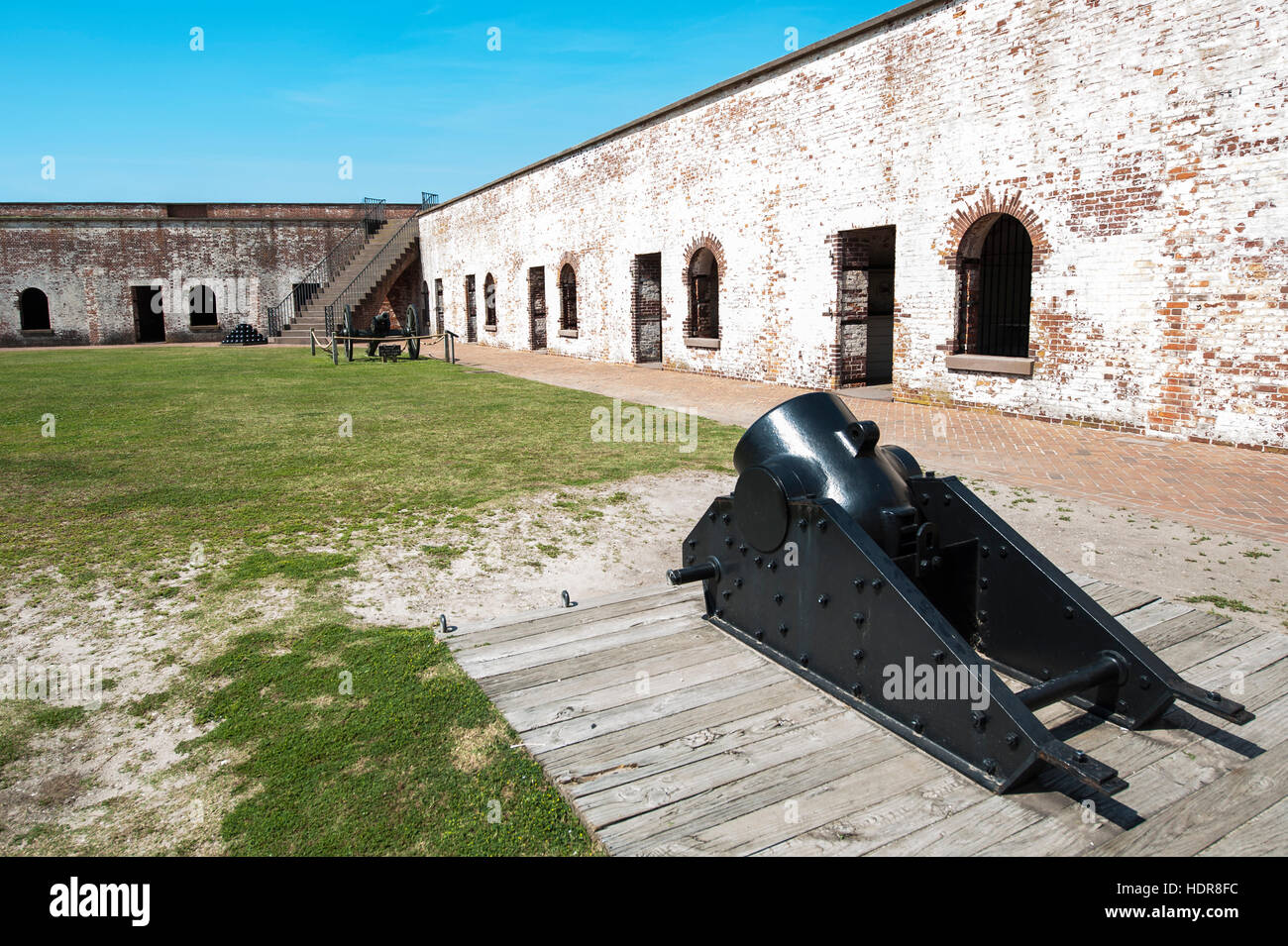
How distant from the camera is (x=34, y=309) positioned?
3347cm

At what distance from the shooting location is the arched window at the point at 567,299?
20.7 m

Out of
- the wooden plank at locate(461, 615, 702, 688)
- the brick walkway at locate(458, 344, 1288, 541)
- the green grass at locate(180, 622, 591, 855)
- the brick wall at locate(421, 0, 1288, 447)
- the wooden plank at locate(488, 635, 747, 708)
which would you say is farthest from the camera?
the brick wall at locate(421, 0, 1288, 447)

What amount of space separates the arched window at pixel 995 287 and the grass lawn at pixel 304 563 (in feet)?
11.3

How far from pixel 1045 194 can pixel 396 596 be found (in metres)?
7.93

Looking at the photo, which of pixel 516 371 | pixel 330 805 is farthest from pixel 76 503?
pixel 516 371

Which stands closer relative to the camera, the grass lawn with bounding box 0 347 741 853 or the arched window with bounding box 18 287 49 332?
the grass lawn with bounding box 0 347 741 853

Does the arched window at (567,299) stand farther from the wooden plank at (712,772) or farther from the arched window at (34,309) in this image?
the arched window at (34,309)

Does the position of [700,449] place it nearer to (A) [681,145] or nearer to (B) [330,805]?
(B) [330,805]

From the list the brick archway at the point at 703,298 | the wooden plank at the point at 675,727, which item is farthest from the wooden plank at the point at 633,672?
the brick archway at the point at 703,298

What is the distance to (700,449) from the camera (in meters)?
7.81

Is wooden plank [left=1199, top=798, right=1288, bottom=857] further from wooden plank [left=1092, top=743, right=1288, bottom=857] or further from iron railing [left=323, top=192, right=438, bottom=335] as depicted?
iron railing [left=323, top=192, right=438, bottom=335]

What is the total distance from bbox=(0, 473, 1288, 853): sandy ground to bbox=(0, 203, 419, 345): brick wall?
3192 cm

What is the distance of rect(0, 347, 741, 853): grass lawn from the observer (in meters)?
2.24

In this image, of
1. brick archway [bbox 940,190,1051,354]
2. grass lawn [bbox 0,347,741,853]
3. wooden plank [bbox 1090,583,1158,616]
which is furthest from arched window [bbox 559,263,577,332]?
wooden plank [bbox 1090,583,1158,616]
